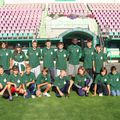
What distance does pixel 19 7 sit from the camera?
30078 millimetres

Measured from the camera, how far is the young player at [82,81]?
1206 centimetres

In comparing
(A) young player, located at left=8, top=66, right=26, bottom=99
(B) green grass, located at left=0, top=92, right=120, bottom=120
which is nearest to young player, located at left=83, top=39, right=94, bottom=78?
(B) green grass, located at left=0, top=92, right=120, bottom=120

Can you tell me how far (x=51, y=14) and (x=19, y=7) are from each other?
3.50 meters

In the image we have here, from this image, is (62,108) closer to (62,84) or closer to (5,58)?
(62,84)

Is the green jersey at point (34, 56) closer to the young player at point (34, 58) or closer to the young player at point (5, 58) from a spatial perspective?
the young player at point (34, 58)

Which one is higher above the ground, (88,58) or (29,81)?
(88,58)

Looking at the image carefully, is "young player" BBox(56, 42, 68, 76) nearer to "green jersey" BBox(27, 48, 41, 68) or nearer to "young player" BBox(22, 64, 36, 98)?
"green jersey" BBox(27, 48, 41, 68)

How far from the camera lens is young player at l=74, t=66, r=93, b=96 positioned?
1206cm

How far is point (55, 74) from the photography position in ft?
42.5

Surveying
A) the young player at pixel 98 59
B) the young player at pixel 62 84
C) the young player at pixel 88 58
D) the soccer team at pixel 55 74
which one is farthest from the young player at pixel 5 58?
the young player at pixel 98 59

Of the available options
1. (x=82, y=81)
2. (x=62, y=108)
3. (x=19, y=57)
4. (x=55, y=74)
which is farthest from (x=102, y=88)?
(x=19, y=57)

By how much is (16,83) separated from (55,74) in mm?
1637

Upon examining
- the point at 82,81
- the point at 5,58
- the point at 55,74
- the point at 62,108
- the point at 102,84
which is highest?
the point at 5,58

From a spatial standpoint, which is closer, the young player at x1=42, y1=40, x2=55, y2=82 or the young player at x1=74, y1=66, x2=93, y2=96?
the young player at x1=74, y1=66, x2=93, y2=96
